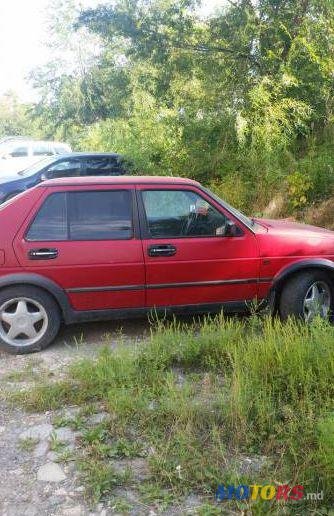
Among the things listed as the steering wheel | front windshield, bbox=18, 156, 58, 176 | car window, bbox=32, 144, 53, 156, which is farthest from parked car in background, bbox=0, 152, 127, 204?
car window, bbox=32, 144, 53, 156

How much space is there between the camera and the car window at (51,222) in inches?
182

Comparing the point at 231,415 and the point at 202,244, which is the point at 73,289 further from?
the point at 231,415

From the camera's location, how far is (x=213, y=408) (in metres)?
3.39

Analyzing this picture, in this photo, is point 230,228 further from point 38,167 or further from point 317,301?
point 38,167

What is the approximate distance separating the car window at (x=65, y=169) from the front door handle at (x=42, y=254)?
7.43 m

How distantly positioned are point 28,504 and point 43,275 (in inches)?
90.3

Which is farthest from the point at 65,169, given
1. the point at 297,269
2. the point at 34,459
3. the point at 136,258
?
the point at 34,459

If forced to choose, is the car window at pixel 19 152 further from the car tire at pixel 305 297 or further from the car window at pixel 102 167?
the car tire at pixel 305 297

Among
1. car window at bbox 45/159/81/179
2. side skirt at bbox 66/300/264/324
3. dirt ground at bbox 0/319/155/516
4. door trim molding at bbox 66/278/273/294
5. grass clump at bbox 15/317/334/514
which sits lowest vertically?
dirt ground at bbox 0/319/155/516

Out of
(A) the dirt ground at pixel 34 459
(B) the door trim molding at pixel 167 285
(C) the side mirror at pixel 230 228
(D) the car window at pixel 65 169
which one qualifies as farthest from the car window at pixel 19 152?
(A) the dirt ground at pixel 34 459

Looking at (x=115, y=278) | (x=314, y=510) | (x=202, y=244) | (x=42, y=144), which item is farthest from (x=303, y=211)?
(x=42, y=144)

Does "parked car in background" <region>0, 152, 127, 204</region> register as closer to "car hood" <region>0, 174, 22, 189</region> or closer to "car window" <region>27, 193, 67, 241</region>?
"car hood" <region>0, 174, 22, 189</region>

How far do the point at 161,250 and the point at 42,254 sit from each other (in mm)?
1118

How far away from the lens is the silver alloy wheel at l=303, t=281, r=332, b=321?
16.5 feet
